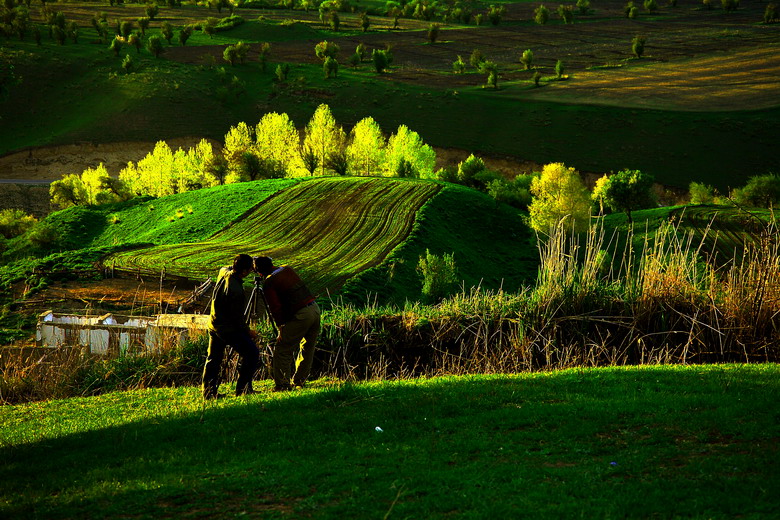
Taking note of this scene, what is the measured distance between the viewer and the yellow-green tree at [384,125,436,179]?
9169 cm

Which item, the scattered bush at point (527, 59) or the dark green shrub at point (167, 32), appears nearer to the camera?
the scattered bush at point (527, 59)

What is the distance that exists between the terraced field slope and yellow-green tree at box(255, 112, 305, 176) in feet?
80.8

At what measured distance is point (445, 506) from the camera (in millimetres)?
7605

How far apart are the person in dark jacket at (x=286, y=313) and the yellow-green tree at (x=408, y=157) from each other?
76.7m

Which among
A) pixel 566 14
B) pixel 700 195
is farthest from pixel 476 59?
pixel 700 195

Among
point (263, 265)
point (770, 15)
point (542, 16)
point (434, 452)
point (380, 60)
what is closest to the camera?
point (434, 452)

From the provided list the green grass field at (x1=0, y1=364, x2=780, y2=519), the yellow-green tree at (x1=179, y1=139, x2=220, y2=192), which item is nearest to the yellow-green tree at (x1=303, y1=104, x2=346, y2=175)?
the yellow-green tree at (x1=179, y1=139, x2=220, y2=192)

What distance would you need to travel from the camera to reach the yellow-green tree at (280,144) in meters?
96.8

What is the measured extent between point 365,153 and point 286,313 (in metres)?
84.9

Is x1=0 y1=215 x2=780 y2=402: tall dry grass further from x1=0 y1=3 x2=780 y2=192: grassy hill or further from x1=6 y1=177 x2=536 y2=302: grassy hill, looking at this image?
x1=0 y1=3 x2=780 y2=192: grassy hill

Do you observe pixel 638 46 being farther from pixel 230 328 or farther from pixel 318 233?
pixel 230 328

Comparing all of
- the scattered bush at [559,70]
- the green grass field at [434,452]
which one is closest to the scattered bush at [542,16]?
the scattered bush at [559,70]

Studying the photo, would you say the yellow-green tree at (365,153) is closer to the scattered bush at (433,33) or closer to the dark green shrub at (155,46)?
the dark green shrub at (155,46)

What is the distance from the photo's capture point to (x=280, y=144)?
103250mm
